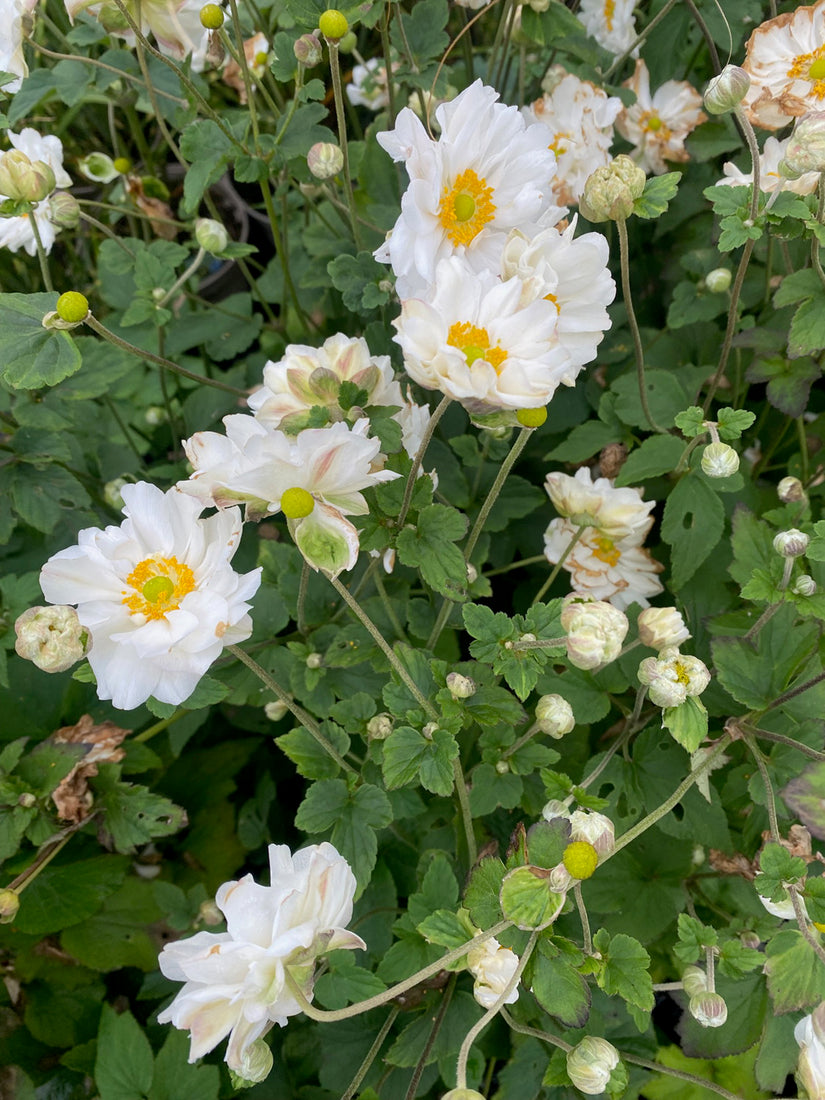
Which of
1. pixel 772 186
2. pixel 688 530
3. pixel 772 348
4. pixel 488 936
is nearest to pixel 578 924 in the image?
pixel 488 936

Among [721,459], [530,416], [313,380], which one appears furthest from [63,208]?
[721,459]

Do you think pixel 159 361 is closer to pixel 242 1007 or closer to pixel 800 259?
pixel 242 1007

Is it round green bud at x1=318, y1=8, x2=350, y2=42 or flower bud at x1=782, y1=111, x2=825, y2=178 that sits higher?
round green bud at x1=318, y1=8, x2=350, y2=42

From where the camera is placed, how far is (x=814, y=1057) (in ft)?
2.30

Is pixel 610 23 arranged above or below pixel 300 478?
above

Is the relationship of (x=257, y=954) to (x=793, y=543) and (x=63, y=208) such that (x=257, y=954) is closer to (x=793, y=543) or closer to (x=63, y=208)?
(x=793, y=543)

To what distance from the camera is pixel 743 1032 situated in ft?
3.40

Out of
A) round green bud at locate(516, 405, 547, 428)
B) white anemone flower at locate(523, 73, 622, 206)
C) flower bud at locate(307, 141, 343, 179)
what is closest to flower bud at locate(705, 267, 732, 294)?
white anemone flower at locate(523, 73, 622, 206)

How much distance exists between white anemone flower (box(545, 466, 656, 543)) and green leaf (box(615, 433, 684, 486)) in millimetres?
66

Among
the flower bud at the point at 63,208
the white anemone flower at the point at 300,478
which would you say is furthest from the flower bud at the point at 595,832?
the flower bud at the point at 63,208

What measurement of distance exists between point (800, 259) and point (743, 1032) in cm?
114

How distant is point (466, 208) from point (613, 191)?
151 mm

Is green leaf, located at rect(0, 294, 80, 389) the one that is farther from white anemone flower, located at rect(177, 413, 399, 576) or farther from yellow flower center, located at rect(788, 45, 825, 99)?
yellow flower center, located at rect(788, 45, 825, 99)

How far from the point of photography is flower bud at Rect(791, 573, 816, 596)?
0.96m
